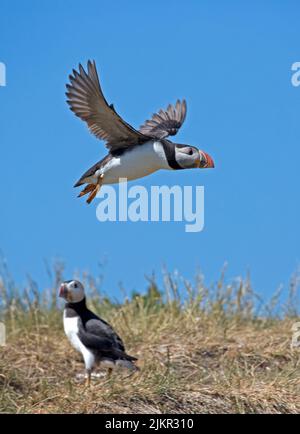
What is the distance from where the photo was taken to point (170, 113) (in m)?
→ 8.29

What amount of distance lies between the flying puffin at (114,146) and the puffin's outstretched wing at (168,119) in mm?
837

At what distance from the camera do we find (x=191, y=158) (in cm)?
719

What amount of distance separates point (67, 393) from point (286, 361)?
239 centimetres

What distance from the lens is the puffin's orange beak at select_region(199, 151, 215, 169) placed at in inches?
288

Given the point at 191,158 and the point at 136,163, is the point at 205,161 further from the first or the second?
the point at 136,163

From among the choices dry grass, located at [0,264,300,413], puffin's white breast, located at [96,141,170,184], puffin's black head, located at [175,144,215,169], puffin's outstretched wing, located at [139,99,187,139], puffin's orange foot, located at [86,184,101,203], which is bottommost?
dry grass, located at [0,264,300,413]

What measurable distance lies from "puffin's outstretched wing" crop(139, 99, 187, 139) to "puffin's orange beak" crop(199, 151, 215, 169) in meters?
0.72

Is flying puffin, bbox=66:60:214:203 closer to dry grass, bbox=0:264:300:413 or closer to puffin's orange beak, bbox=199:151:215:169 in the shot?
puffin's orange beak, bbox=199:151:215:169

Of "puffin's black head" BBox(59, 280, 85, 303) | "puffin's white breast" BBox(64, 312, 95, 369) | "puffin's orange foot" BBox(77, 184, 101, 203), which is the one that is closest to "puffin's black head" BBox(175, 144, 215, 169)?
"puffin's orange foot" BBox(77, 184, 101, 203)

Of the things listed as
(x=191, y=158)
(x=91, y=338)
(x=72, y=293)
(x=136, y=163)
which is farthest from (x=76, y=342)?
(x=191, y=158)

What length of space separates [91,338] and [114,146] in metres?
1.42
